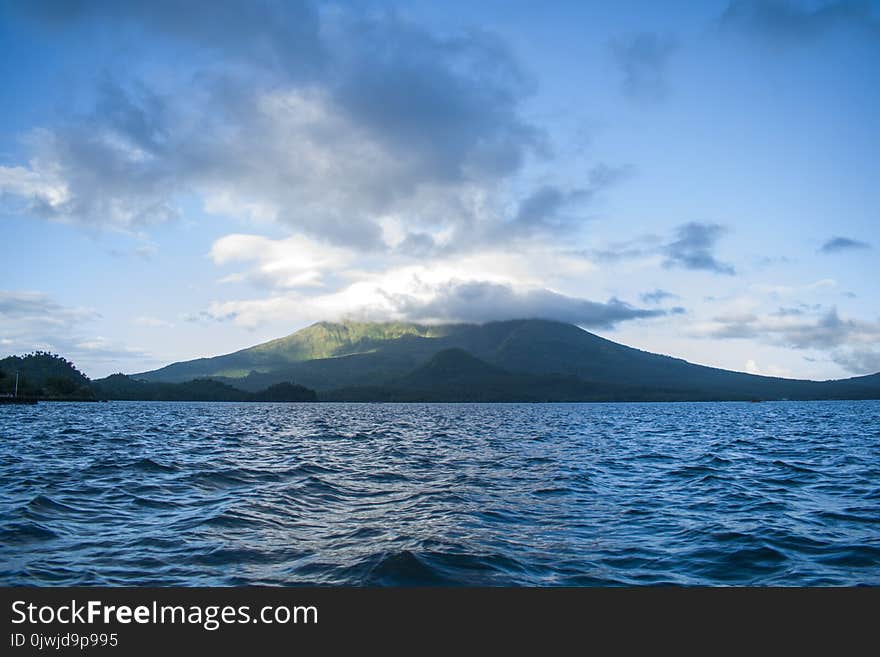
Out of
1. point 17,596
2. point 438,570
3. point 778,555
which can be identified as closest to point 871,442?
point 778,555

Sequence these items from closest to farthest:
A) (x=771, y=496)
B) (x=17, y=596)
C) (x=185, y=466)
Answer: (x=17, y=596) < (x=771, y=496) < (x=185, y=466)

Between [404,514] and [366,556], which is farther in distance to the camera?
[404,514]

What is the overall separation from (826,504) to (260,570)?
2007 centimetres

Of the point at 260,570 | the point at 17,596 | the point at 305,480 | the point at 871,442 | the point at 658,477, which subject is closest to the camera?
the point at 17,596

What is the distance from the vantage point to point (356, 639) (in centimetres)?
773

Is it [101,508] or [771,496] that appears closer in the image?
[101,508]

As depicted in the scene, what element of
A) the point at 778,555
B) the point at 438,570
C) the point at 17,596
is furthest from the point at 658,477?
the point at 17,596

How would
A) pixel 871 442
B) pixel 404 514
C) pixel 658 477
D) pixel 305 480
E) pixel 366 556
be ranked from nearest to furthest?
pixel 366 556 → pixel 404 514 → pixel 305 480 → pixel 658 477 → pixel 871 442

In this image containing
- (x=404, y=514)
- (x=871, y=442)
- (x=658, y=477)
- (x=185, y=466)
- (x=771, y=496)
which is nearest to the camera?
(x=404, y=514)

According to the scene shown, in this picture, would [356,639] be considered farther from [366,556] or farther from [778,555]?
[778,555]

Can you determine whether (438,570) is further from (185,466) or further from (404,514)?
(185,466)

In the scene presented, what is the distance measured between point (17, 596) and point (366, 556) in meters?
6.71

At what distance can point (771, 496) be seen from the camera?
869 inches

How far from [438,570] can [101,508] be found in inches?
505
